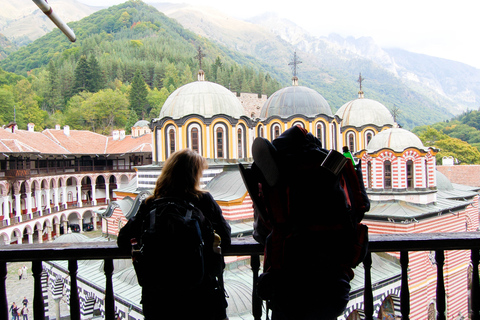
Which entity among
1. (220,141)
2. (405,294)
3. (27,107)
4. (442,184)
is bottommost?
(442,184)

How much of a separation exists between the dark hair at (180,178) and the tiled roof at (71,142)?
91.2ft

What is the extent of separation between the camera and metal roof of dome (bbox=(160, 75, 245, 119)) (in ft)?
55.0

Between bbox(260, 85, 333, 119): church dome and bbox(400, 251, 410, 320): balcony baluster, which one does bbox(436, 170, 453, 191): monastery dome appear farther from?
bbox(400, 251, 410, 320): balcony baluster

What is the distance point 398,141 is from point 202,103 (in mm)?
8736

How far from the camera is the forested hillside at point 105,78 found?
5072cm

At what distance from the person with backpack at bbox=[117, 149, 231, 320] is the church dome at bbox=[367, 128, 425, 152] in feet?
50.5

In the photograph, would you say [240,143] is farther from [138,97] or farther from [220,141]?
[138,97]

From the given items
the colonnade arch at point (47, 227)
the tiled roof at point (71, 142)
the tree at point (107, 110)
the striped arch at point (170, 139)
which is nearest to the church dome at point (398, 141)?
the striped arch at point (170, 139)

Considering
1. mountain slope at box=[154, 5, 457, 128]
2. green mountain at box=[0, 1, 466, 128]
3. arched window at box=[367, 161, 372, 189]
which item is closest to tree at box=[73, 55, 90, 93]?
green mountain at box=[0, 1, 466, 128]

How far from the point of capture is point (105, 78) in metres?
64.4

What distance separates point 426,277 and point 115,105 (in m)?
45.7

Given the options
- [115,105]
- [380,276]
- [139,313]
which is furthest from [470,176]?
[115,105]

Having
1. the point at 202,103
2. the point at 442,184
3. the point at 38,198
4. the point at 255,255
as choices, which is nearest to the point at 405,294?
the point at 255,255

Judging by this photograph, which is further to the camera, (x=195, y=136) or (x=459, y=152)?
(x=459, y=152)
